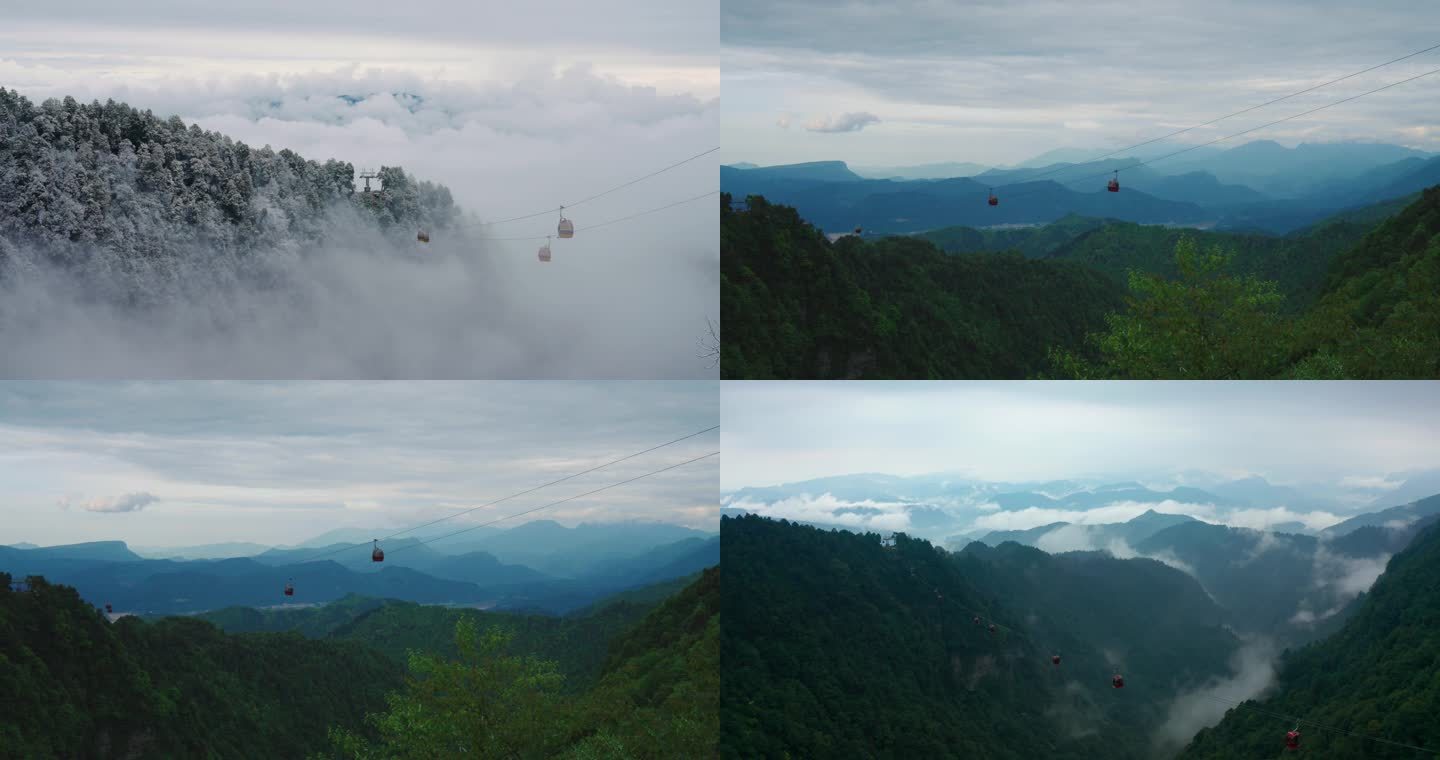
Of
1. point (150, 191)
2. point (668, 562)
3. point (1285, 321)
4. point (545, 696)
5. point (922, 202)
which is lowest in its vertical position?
point (545, 696)

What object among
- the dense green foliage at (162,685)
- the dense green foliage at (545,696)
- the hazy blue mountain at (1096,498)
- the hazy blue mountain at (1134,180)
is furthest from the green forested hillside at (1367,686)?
the dense green foliage at (162,685)

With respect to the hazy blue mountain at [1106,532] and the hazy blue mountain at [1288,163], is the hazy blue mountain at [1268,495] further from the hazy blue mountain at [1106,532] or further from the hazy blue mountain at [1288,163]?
the hazy blue mountain at [1288,163]

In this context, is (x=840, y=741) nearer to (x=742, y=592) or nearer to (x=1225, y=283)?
(x=742, y=592)

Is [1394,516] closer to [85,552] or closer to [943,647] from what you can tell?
[943,647]

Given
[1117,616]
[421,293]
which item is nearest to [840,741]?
[1117,616]

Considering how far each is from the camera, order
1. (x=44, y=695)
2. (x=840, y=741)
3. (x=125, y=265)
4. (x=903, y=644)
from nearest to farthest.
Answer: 1. (x=840, y=741)
2. (x=903, y=644)
3. (x=44, y=695)
4. (x=125, y=265)

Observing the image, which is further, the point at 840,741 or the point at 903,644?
the point at 903,644

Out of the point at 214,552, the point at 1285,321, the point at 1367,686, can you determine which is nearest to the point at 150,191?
the point at 214,552
